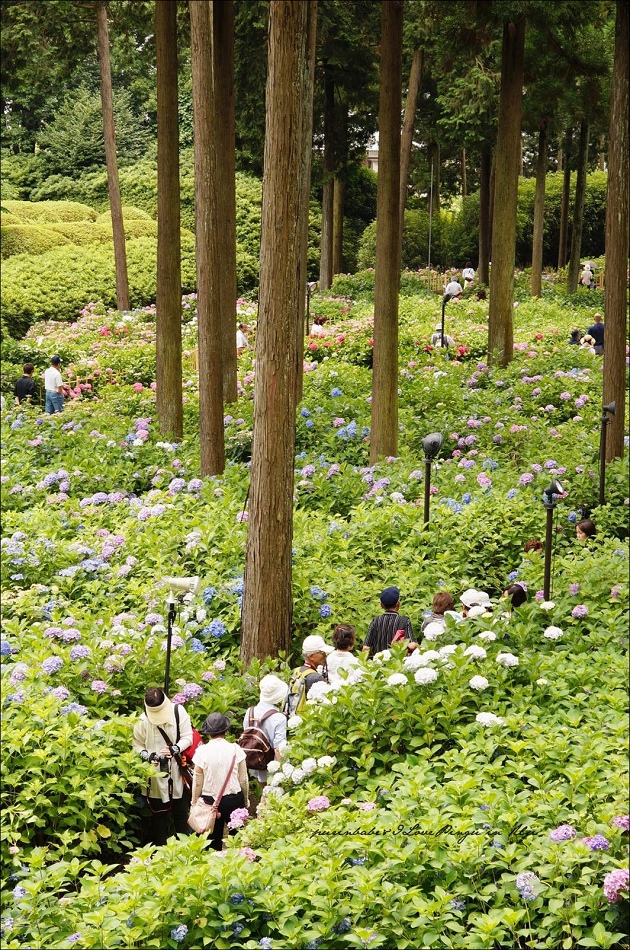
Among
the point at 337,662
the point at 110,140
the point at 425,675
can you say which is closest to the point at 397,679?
the point at 425,675

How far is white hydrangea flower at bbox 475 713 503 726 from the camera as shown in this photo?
235 inches

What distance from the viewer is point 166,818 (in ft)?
21.2

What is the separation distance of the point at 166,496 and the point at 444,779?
583 cm

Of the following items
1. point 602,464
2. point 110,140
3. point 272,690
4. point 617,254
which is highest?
point 110,140

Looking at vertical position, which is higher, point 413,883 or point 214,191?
point 214,191

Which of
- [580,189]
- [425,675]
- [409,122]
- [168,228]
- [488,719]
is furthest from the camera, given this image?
[580,189]

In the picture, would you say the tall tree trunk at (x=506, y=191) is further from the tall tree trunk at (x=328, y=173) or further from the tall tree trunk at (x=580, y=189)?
the tall tree trunk at (x=328, y=173)

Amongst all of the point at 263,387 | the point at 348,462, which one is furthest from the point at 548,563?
the point at 348,462

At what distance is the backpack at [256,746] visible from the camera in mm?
6555

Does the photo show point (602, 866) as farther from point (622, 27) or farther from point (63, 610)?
point (622, 27)

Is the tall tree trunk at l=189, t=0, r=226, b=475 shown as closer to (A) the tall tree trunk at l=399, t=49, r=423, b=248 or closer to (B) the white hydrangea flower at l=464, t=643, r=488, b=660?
(B) the white hydrangea flower at l=464, t=643, r=488, b=660

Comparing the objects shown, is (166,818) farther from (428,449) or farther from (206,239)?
(206,239)

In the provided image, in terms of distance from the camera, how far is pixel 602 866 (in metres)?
4.71

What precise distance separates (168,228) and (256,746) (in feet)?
26.7
